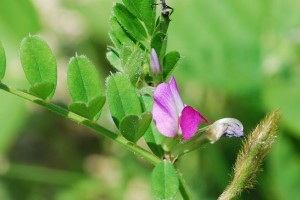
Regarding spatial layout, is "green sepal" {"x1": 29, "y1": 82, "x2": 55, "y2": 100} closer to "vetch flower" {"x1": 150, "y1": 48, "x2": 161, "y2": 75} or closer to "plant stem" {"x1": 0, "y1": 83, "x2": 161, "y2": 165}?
"plant stem" {"x1": 0, "y1": 83, "x2": 161, "y2": 165}

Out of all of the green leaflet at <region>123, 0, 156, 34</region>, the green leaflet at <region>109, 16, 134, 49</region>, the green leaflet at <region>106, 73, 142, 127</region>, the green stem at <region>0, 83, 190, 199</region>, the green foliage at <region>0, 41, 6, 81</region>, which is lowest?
the green stem at <region>0, 83, 190, 199</region>

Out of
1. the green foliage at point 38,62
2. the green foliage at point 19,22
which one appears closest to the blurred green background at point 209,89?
the green foliage at point 19,22

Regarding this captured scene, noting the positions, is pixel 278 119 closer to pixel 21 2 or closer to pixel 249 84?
pixel 249 84

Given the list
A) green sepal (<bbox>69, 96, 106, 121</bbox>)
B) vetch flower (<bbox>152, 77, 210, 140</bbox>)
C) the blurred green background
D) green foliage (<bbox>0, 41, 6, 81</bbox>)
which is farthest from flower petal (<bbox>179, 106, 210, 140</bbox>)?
the blurred green background

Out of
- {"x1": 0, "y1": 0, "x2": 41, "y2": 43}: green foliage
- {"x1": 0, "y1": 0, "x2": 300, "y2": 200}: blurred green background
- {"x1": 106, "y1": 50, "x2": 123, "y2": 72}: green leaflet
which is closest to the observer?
{"x1": 106, "y1": 50, "x2": 123, "y2": 72}: green leaflet

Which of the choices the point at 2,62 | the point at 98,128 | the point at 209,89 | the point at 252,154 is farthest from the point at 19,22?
the point at 252,154

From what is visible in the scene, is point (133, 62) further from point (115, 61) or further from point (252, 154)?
point (252, 154)
